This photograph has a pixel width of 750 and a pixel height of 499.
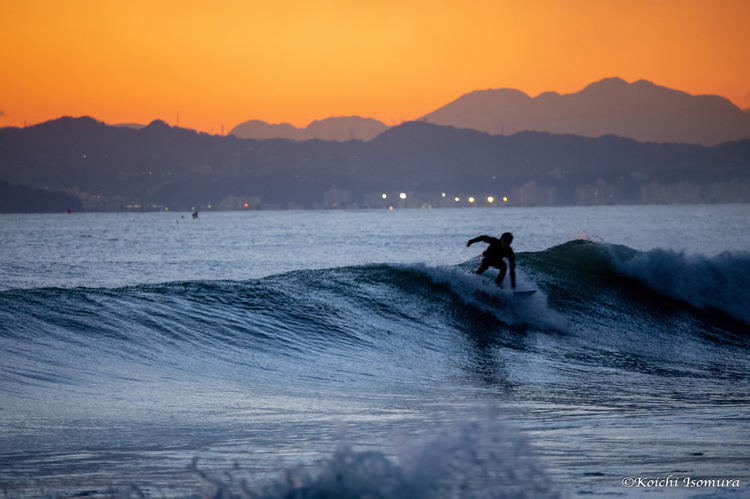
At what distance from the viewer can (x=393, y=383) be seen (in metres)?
10.7

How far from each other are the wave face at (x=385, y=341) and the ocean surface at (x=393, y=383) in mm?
61

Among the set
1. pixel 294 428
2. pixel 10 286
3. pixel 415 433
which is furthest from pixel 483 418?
pixel 10 286

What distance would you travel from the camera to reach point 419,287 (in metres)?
18.4

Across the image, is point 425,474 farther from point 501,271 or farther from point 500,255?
point 501,271

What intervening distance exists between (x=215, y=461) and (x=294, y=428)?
1.44 metres

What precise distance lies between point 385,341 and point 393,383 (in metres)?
3.57

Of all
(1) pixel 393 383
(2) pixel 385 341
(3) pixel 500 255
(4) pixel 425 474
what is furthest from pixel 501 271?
(4) pixel 425 474

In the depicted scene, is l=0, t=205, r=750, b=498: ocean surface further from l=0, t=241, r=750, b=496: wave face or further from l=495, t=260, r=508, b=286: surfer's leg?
l=495, t=260, r=508, b=286: surfer's leg

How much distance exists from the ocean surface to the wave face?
6cm

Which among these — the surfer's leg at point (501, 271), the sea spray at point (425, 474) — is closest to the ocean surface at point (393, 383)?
the sea spray at point (425, 474)

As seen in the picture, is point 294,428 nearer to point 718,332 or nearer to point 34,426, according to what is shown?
point 34,426

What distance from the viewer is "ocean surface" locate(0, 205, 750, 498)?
15.0 feet

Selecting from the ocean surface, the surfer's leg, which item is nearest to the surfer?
the surfer's leg

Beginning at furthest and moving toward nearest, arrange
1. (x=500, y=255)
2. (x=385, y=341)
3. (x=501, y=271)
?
(x=501, y=271) < (x=500, y=255) < (x=385, y=341)
